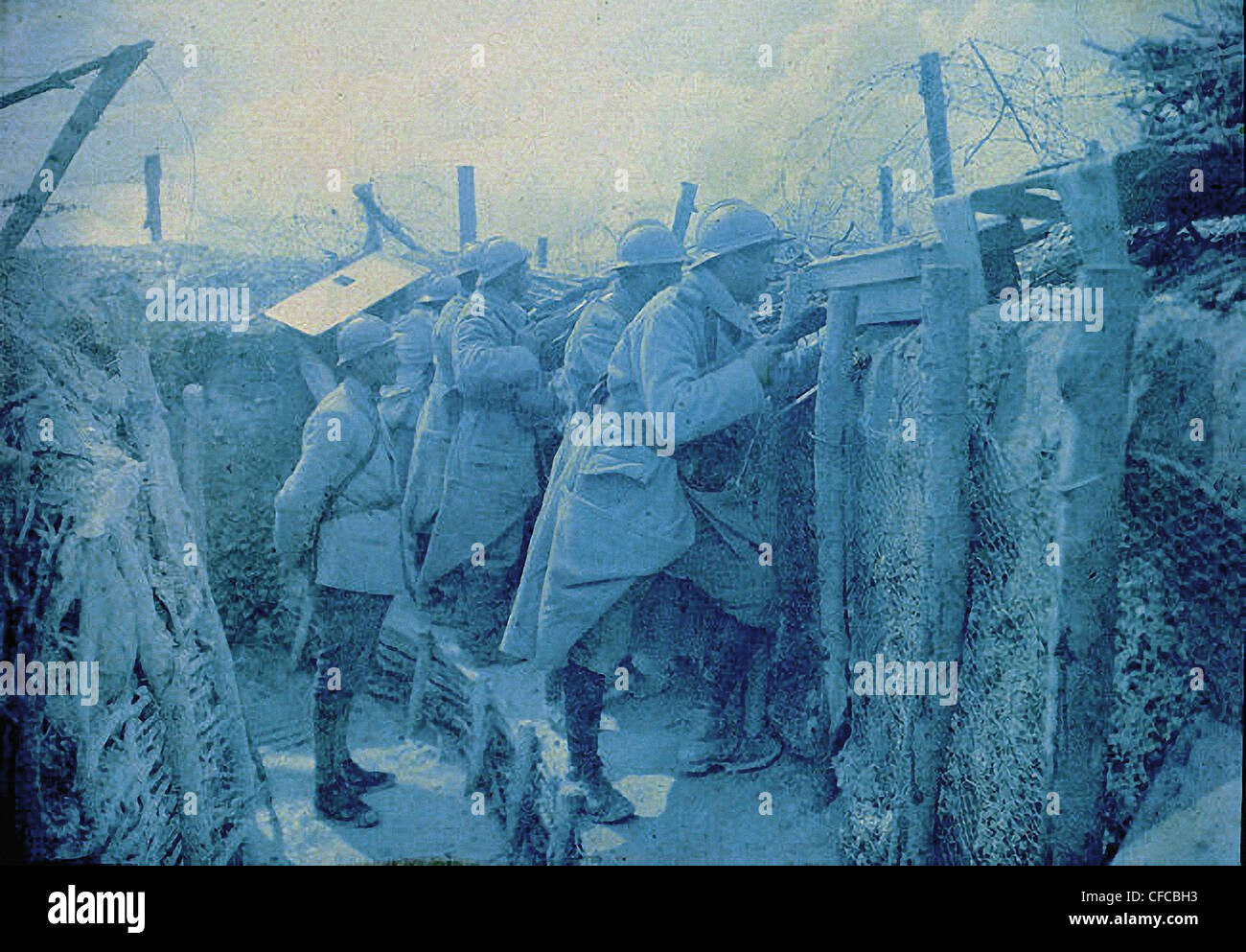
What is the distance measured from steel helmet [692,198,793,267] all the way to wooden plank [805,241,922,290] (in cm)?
20

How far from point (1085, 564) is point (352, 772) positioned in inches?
105

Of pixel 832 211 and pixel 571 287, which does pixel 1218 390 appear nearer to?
pixel 832 211

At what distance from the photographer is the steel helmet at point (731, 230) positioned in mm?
3582

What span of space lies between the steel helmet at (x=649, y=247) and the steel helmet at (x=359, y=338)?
933 millimetres

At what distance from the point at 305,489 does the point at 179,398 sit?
88 centimetres

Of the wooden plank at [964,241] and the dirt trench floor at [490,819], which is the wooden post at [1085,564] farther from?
the dirt trench floor at [490,819]

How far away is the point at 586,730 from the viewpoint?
3691mm

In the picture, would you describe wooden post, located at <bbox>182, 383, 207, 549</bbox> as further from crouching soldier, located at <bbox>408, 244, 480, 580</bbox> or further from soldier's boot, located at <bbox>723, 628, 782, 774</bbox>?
soldier's boot, located at <bbox>723, 628, 782, 774</bbox>

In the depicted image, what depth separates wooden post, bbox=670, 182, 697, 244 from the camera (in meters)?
3.89

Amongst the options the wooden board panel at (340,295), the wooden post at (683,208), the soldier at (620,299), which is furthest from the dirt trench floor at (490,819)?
the wooden post at (683,208)

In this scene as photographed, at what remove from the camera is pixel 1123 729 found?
2818mm

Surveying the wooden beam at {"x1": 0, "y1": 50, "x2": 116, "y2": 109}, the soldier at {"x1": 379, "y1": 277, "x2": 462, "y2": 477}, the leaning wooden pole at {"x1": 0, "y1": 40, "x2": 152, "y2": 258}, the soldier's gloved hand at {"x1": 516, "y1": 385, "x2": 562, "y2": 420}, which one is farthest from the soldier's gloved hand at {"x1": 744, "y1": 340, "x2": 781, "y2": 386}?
the wooden beam at {"x1": 0, "y1": 50, "x2": 116, "y2": 109}
